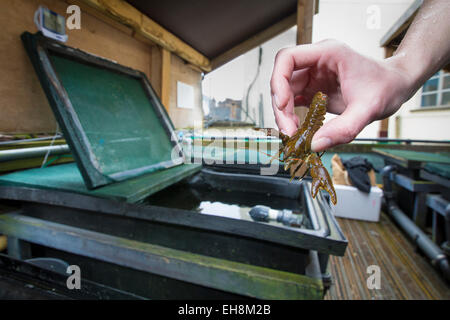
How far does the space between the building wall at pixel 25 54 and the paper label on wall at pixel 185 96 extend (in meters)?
0.87

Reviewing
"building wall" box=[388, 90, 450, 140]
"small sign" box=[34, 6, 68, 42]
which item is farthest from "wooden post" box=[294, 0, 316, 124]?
"building wall" box=[388, 90, 450, 140]

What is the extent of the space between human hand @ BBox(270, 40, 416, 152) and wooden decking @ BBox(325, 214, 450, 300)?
74.8 inches

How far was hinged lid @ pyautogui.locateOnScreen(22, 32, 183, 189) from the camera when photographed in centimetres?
123

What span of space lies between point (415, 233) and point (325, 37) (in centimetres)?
292

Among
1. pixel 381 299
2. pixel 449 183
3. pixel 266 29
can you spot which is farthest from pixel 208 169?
pixel 449 183

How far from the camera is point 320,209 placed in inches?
48.9

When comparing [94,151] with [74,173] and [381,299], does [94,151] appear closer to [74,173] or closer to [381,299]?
[74,173]

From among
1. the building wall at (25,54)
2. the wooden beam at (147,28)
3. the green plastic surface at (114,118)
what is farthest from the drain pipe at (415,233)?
the building wall at (25,54)

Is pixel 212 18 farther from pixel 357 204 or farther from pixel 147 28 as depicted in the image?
pixel 357 204

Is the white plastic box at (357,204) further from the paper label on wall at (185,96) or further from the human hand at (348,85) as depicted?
the human hand at (348,85)

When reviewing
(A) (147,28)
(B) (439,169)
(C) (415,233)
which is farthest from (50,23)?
(C) (415,233)

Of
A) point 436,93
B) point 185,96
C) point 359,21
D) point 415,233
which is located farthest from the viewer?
point 436,93

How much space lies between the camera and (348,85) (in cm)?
54

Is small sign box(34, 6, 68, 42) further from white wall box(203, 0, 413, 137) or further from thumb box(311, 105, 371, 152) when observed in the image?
→ thumb box(311, 105, 371, 152)
